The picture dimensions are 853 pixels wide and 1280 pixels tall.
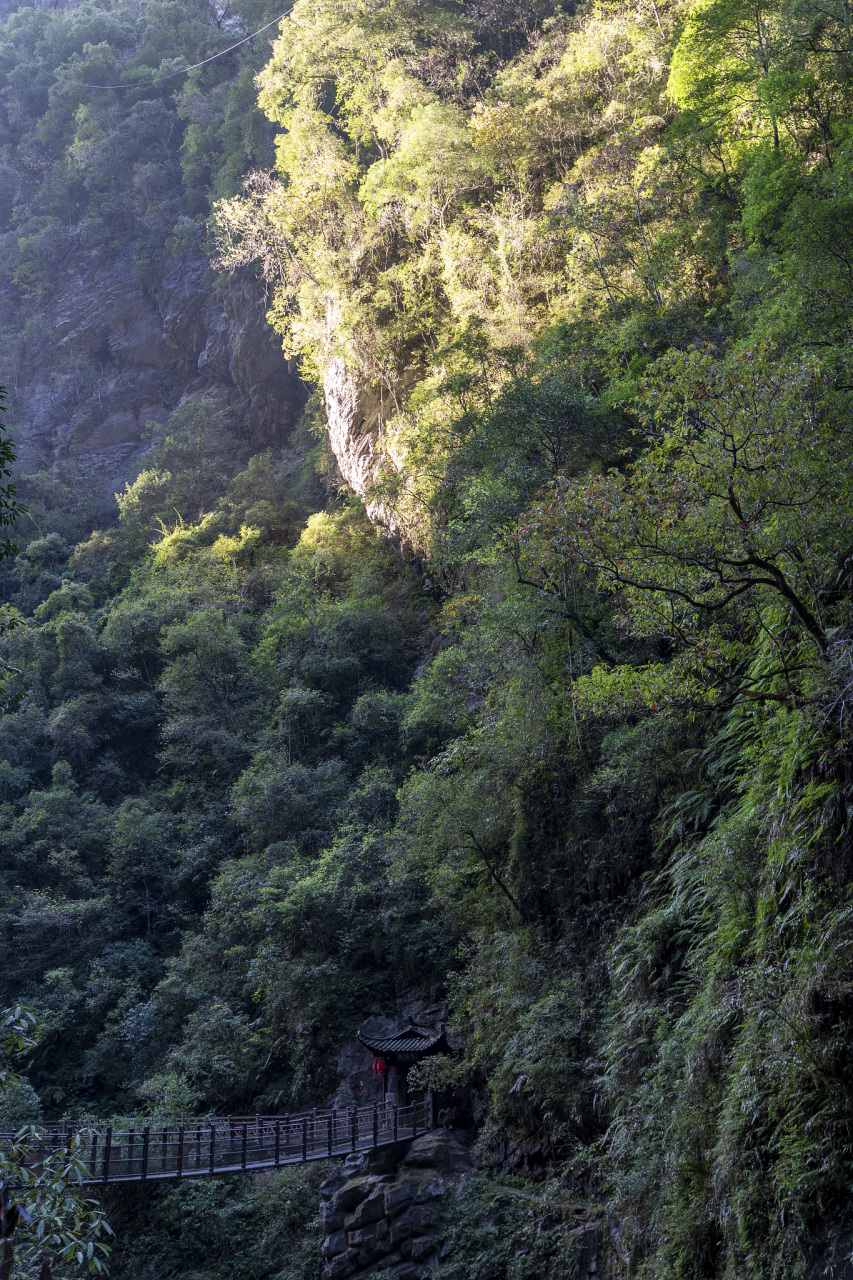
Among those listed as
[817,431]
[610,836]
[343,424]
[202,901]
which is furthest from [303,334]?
[817,431]

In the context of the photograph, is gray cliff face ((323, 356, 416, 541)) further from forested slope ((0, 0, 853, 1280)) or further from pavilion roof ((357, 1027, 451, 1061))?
pavilion roof ((357, 1027, 451, 1061))

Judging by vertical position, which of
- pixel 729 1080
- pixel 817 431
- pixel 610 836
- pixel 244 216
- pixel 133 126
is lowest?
pixel 610 836

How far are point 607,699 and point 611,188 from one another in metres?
13.7

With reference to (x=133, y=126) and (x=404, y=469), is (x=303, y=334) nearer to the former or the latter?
(x=404, y=469)

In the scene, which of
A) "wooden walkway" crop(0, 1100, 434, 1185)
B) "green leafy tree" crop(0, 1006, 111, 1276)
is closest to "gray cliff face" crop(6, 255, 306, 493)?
"wooden walkway" crop(0, 1100, 434, 1185)

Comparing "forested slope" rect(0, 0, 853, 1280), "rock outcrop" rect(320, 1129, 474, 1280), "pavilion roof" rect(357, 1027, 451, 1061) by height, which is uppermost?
"forested slope" rect(0, 0, 853, 1280)

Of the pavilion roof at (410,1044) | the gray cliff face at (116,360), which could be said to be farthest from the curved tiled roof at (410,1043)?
the gray cliff face at (116,360)

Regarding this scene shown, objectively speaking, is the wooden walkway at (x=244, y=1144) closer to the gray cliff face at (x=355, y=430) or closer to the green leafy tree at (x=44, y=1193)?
the green leafy tree at (x=44, y=1193)

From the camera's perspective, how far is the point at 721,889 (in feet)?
24.3

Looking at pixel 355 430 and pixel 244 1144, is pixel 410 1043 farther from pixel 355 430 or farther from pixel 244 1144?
pixel 355 430

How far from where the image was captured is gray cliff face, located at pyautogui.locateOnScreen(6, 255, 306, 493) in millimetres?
37438

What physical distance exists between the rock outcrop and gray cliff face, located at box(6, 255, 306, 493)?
30740mm

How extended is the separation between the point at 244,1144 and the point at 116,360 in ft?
119

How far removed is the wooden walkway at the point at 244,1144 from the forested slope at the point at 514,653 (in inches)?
53.4
